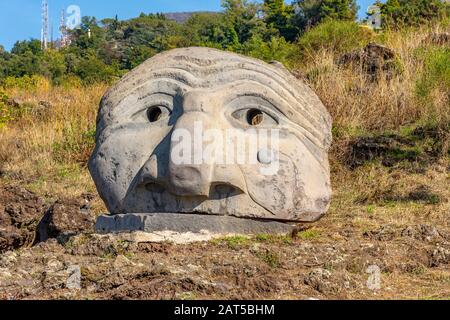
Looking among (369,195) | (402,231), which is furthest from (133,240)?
(369,195)

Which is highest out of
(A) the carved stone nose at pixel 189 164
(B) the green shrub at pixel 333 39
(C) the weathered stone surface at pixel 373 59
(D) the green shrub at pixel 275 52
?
(B) the green shrub at pixel 333 39

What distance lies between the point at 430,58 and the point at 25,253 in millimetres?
8298

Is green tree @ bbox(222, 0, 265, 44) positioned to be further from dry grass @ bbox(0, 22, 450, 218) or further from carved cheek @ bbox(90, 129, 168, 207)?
carved cheek @ bbox(90, 129, 168, 207)

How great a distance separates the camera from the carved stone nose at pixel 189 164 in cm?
729

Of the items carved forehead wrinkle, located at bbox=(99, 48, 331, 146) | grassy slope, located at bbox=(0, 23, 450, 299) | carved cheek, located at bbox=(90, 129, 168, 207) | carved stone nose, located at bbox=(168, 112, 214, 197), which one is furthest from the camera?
carved forehead wrinkle, located at bbox=(99, 48, 331, 146)

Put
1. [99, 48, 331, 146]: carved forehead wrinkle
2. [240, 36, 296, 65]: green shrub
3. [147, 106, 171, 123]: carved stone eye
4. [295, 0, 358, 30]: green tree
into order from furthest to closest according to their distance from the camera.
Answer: [295, 0, 358, 30]: green tree < [240, 36, 296, 65]: green shrub < [147, 106, 171, 123]: carved stone eye < [99, 48, 331, 146]: carved forehead wrinkle

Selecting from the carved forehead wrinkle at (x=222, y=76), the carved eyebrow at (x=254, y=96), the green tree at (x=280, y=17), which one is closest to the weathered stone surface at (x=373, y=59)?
the carved forehead wrinkle at (x=222, y=76)

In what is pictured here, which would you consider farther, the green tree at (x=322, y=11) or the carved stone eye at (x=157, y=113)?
the green tree at (x=322, y=11)

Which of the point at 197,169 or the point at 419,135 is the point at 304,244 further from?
the point at 419,135

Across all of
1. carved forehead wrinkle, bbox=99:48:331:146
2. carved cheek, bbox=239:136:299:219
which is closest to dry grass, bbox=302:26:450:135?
carved forehead wrinkle, bbox=99:48:331:146

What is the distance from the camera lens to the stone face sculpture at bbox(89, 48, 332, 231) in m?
7.40

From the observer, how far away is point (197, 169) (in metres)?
7.29

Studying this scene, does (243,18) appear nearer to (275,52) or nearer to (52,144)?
(275,52)

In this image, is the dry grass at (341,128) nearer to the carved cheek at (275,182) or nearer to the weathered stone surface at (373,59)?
the weathered stone surface at (373,59)
